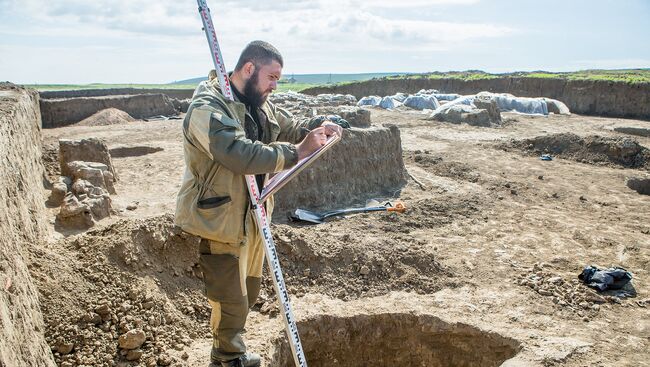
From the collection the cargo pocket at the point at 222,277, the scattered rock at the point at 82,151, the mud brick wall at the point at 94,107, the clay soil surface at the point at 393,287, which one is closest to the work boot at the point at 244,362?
the clay soil surface at the point at 393,287

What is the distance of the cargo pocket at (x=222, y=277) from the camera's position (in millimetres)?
3066

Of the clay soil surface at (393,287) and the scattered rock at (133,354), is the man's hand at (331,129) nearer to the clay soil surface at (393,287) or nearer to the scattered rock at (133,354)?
the clay soil surface at (393,287)

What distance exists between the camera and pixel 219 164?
9.41 ft

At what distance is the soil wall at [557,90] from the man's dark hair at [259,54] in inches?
902

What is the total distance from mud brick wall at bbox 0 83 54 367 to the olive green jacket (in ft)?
3.22

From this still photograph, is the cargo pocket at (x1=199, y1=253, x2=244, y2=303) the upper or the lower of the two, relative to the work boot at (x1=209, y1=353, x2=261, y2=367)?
upper

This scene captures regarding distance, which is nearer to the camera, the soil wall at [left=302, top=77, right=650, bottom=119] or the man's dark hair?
the man's dark hair

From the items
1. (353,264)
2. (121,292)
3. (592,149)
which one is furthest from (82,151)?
(592,149)

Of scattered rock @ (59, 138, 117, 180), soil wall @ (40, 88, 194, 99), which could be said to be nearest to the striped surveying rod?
scattered rock @ (59, 138, 117, 180)

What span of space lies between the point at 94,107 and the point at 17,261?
17.1 m

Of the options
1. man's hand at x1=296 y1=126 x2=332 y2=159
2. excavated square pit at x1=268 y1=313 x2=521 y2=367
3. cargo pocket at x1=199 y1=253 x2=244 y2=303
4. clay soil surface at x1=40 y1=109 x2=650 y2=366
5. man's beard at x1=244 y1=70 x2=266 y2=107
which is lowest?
excavated square pit at x1=268 y1=313 x2=521 y2=367

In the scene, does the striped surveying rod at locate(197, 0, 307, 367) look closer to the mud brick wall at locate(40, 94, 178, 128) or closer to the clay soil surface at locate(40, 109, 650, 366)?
the clay soil surface at locate(40, 109, 650, 366)

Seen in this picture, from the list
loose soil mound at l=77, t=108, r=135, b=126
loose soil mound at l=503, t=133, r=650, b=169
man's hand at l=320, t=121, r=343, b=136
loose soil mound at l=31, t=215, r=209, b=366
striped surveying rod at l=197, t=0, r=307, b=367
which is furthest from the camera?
loose soil mound at l=77, t=108, r=135, b=126

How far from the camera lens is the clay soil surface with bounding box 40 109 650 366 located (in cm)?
389
